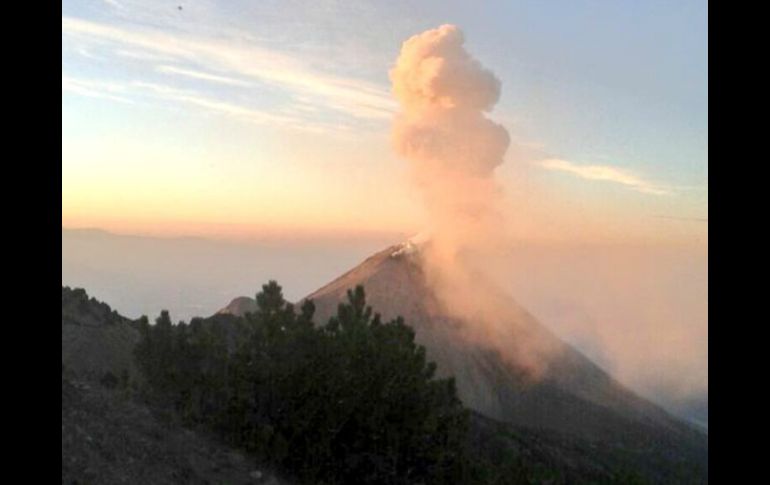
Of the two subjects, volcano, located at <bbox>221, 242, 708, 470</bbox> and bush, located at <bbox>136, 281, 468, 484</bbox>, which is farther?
volcano, located at <bbox>221, 242, 708, 470</bbox>

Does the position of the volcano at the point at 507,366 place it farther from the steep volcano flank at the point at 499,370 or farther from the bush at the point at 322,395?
the bush at the point at 322,395

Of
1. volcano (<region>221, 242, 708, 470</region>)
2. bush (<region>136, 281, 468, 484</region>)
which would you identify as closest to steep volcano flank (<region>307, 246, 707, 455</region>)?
volcano (<region>221, 242, 708, 470</region>)

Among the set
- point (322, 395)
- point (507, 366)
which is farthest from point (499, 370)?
point (322, 395)

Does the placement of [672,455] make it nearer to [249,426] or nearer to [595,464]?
[595,464]

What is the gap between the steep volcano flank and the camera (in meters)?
→ 51.0

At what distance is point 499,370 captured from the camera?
204ft

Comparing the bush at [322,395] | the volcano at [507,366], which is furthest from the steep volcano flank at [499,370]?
the bush at [322,395]

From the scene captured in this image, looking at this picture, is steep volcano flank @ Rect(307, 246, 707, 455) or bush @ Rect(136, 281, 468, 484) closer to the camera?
bush @ Rect(136, 281, 468, 484)

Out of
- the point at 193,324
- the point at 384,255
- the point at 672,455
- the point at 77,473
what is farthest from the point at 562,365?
the point at 77,473

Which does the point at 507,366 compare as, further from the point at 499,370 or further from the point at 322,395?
the point at 322,395

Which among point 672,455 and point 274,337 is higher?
point 274,337

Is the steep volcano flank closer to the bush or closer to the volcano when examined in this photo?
the volcano
